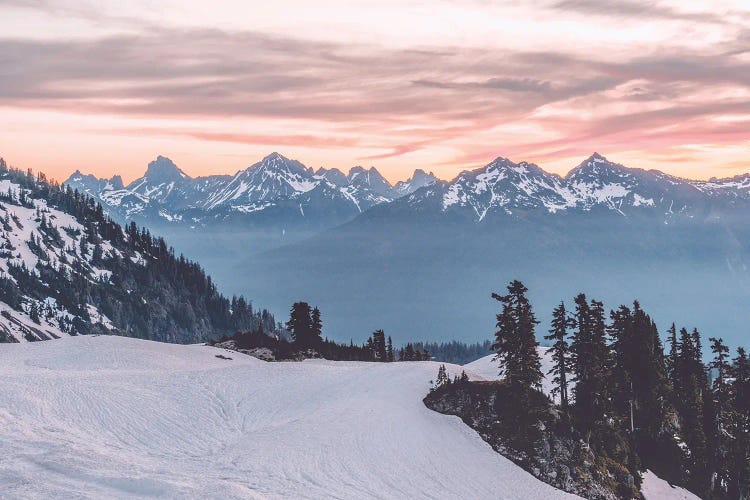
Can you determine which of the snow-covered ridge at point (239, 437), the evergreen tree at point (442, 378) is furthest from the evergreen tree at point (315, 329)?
the evergreen tree at point (442, 378)

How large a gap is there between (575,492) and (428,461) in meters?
12.4

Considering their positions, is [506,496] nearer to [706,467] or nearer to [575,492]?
[575,492]

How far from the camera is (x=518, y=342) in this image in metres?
69.1

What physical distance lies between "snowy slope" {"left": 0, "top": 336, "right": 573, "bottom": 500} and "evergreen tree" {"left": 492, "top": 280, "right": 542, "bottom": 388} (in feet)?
23.8

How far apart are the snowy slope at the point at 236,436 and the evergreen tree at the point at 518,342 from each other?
23.8 feet

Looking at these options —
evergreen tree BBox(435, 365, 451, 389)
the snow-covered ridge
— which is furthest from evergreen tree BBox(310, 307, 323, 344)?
evergreen tree BBox(435, 365, 451, 389)

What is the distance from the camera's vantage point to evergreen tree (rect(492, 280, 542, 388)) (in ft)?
222

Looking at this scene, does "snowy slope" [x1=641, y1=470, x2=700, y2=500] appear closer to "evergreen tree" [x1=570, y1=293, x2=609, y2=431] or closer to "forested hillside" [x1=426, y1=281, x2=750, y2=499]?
"forested hillside" [x1=426, y1=281, x2=750, y2=499]

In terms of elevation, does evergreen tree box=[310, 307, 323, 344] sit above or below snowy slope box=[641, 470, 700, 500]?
above

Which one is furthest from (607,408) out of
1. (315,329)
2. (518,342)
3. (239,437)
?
(315,329)

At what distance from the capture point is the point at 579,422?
6725cm

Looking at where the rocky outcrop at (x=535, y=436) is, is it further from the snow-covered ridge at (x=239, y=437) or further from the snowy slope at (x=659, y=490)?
the snowy slope at (x=659, y=490)

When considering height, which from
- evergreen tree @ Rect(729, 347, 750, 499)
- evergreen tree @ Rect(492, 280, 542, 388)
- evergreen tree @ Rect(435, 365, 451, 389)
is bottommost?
evergreen tree @ Rect(729, 347, 750, 499)

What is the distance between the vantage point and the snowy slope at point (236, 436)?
132 feet
